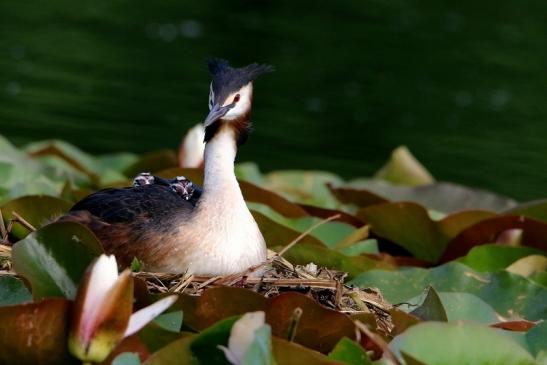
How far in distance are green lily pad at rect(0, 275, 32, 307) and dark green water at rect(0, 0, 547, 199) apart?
533 centimetres

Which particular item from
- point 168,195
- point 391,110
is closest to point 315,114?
point 391,110

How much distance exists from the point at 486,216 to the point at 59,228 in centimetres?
296

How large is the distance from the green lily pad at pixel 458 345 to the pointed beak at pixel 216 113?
48.0 inches

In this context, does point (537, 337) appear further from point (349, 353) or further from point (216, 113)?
point (216, 113)

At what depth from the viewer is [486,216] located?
6.25 metres

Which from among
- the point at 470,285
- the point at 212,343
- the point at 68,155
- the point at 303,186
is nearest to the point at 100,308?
the point at 212,343

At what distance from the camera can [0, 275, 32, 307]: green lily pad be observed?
12.2 ft

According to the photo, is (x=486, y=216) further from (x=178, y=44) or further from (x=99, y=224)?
(x=178, y=44)

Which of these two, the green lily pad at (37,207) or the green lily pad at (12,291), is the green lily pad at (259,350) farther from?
the green lily pad at (37,207)

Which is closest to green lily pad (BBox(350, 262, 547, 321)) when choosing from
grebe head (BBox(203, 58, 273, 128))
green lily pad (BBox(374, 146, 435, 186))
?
grebe head (BBox(203, 58, 273, 128))

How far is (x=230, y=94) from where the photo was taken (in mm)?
4477

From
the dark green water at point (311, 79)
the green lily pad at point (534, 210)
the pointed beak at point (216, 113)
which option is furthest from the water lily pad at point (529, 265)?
the dark green water at point (311, 79)

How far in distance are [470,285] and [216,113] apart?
1345mm

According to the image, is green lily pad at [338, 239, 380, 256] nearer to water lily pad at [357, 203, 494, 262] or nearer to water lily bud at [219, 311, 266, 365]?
water lily pad at [357, 203, 494, 262]
